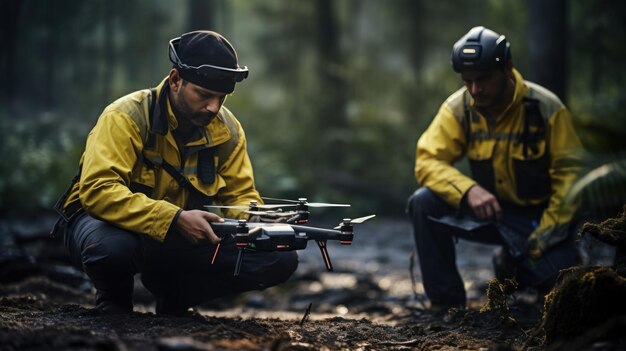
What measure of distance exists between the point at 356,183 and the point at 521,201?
35.5 ft

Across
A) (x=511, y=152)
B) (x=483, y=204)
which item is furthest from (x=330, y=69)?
(x=483, y=204)

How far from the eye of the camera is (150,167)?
5246 mm

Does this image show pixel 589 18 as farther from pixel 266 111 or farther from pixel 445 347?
pixel 445 347

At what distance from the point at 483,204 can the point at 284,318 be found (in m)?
2.05

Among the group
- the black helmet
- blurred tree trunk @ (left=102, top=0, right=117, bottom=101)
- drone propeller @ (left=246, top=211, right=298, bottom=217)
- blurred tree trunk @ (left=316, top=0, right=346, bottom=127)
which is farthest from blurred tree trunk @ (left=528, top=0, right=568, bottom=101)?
blurred tree trunk @ (left=102, top=0, right=117, bottom=101)

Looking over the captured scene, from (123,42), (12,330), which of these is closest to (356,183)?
(12,330)

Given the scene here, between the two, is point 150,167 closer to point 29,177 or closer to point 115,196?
point 115,196

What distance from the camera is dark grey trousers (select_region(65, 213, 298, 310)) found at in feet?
16.3

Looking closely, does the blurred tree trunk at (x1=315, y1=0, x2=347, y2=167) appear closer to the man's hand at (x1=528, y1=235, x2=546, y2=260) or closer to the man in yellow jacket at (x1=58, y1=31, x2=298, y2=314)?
the man's hand at (x1=528, y1=235, x2=546, y2=260)

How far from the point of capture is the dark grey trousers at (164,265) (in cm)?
496

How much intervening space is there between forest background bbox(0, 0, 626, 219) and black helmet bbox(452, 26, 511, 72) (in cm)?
392

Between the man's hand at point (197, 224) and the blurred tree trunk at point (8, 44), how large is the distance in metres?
22.5

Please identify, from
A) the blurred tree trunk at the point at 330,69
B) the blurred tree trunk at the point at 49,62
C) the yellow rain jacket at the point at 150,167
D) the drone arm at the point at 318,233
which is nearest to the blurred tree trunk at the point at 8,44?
the blurred tree trunk at the point at 49,62

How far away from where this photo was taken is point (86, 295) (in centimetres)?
748
